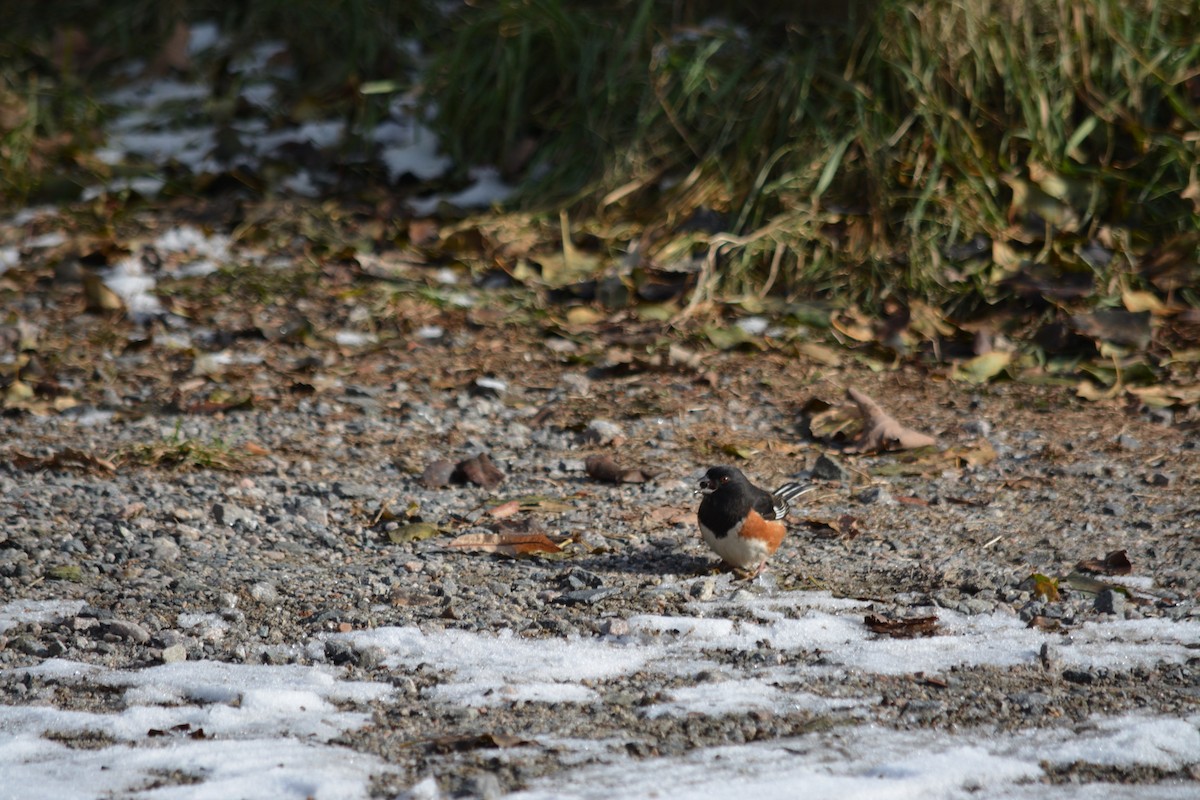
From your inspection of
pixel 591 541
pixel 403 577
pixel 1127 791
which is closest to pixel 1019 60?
pixel 591 541

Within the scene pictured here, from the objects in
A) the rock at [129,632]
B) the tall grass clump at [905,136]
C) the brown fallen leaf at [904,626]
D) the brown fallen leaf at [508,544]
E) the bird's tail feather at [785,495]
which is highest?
the tall grass clump at [905,136]

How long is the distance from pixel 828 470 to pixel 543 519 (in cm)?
102

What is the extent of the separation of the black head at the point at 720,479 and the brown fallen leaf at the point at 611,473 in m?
0.71

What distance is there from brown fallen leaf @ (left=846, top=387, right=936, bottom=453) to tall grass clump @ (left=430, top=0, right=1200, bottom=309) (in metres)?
1.22

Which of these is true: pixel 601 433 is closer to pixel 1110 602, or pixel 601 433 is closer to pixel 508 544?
pixel 508 544

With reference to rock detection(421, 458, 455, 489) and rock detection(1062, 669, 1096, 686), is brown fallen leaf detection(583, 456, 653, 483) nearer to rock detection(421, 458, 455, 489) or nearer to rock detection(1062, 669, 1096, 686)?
rock detection(421, 458, 455, 489)

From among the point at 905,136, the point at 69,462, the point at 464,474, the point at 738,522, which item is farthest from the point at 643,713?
the point at 905,136

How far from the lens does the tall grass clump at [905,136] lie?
614cm

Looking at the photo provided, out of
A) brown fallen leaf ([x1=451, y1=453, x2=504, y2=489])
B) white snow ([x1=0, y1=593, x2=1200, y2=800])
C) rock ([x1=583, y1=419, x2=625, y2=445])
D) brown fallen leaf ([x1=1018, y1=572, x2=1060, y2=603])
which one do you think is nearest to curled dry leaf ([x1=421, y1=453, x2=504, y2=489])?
brown fallen leaf ([x1=451, y1=453, x2=504, y2=489])

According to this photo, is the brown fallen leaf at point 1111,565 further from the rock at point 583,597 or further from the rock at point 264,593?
the rock at point 264,593

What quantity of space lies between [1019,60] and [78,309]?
4447 millimetres

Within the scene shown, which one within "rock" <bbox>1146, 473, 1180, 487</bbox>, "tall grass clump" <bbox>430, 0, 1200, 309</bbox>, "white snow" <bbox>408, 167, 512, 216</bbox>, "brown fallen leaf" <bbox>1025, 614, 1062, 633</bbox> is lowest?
"rock" <bbox>1146, 473, 1180, 487</bbox>

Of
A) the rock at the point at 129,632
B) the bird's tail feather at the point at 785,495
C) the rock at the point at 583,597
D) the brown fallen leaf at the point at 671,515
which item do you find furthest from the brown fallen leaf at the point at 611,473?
the rock at the point at 129,632

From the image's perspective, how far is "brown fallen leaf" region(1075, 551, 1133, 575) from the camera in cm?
359
